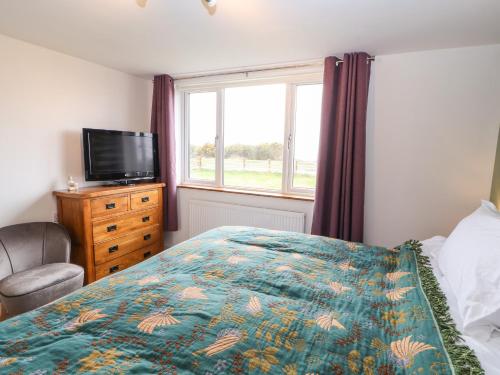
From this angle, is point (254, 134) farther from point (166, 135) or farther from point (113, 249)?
point (113, 249)

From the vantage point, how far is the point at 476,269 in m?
1.15

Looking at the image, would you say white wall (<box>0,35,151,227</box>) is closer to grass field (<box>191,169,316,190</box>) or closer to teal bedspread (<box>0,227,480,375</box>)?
grass field (<box>191,169,316,190</box>)

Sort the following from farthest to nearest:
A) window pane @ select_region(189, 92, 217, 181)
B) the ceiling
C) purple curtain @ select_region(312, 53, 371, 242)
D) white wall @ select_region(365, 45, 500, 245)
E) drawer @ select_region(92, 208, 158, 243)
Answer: window pane @ select_region(189, 92, 217, 181) → drawer @ select_region(92, 208, 158, 243) → purple curtain @ select_region(312, 53, 371, 242) → white wall @ select_region(365, 45, 500, 245) → the ceiling

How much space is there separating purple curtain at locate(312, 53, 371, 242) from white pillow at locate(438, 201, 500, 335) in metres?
1.14

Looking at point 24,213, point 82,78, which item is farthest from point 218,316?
point 82,78

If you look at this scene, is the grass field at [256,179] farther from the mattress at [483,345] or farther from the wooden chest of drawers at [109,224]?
the mattress at [483,345]

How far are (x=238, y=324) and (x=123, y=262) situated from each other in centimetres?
240

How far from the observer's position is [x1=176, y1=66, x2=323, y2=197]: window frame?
3082mm

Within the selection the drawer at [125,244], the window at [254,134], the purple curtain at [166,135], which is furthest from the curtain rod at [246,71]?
the drawer at [125,244]

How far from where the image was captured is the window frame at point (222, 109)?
10.1 ft

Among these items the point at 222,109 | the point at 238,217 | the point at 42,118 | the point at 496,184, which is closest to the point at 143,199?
the point at 238,217

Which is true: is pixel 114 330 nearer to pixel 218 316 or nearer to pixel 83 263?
pixel 218 316

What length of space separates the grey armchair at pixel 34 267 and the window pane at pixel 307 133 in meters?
2.34

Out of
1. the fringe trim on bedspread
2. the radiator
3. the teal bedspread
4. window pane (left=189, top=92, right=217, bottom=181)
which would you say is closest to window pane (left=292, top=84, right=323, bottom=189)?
the radiator
